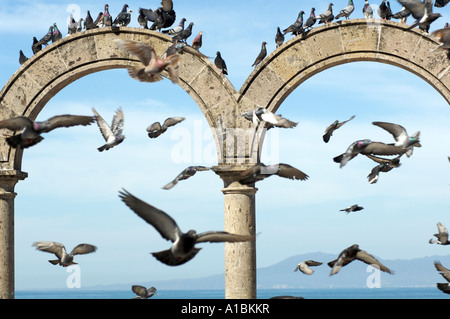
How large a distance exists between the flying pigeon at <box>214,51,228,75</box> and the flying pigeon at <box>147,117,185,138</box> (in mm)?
1179

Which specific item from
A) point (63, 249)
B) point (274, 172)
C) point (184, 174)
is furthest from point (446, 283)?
point (63, 249)

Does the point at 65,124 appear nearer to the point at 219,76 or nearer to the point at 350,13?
the point at 219,76

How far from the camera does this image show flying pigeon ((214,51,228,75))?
40.7ft

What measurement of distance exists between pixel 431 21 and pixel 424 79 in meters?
1.02

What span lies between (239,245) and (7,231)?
3.66 meters

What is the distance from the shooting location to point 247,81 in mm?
12250

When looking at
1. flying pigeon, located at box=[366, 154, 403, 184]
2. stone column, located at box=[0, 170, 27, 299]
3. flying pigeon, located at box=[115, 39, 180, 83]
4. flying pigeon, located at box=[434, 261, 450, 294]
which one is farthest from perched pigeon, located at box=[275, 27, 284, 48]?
stone column, located at box=[0, 170, 27, 299]

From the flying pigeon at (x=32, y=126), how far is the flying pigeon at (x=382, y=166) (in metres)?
4.25

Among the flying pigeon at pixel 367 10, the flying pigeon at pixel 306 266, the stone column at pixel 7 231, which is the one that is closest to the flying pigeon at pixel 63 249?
the stone column at pixel 7 231

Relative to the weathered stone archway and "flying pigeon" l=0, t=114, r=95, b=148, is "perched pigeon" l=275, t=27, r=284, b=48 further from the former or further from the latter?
"flying pigeon" l=0, t=114, r=95, b=148

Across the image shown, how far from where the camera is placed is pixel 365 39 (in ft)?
40.0

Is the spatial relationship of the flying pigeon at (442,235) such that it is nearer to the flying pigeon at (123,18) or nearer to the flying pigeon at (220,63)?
the flying pigeon at (220,63)

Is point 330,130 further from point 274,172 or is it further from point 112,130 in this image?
point 112,130
